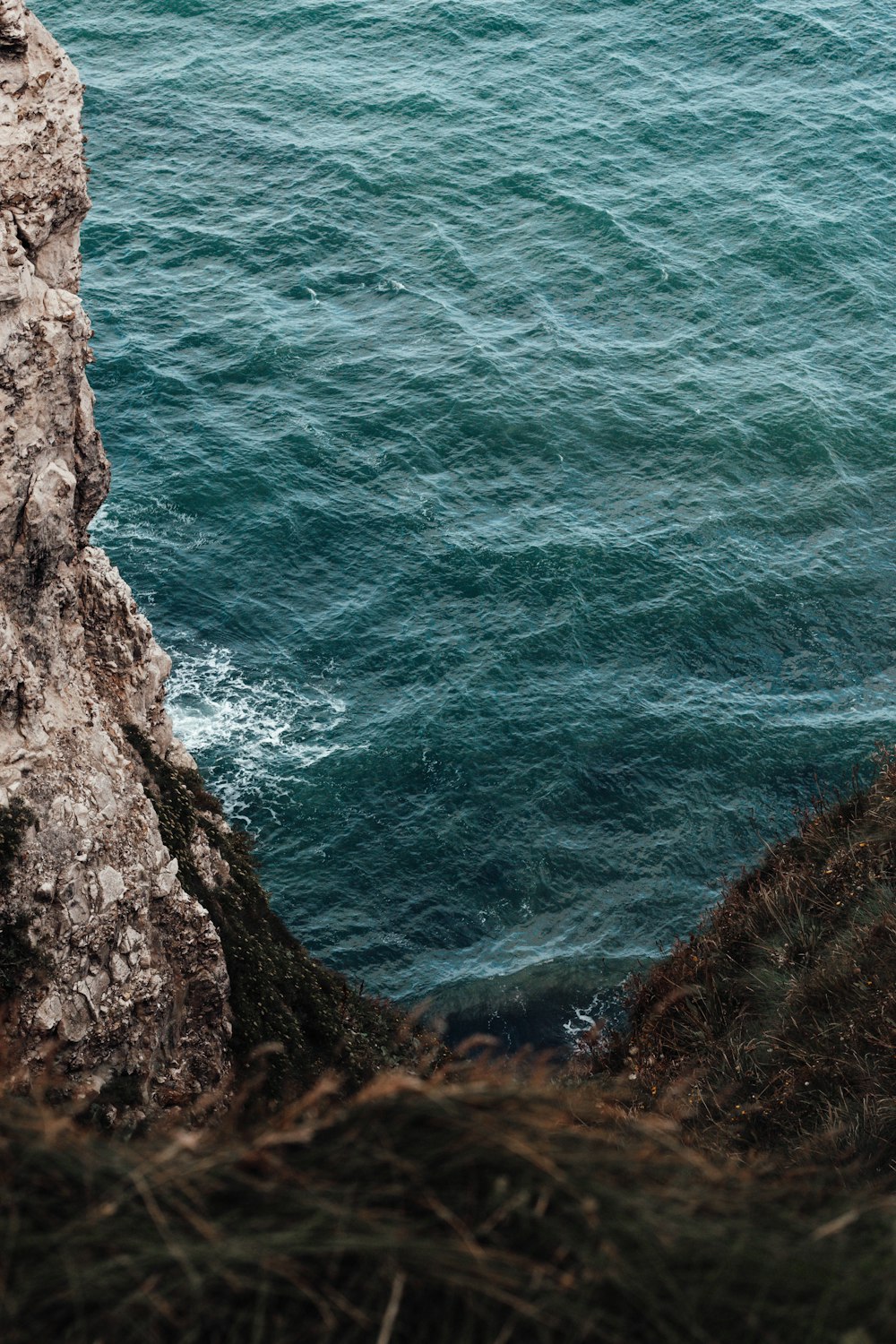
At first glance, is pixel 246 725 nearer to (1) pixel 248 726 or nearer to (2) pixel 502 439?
(1) pixel 248 726

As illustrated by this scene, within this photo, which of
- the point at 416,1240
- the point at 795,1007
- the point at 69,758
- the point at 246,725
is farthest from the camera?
the point at 246,725

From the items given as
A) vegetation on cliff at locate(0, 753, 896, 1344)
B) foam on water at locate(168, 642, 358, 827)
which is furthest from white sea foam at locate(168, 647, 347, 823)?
vegetation on cliff at locate(0, 753, 896, 1344)

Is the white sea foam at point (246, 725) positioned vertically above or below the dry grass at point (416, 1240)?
below

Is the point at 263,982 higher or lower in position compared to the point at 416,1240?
lower

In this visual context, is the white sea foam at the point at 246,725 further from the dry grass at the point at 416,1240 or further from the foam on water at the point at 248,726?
the dry grass at the point at 416,1240

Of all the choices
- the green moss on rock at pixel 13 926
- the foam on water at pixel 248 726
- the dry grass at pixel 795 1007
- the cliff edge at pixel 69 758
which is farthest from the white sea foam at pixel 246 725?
the green moss on rock at pixel 13 926

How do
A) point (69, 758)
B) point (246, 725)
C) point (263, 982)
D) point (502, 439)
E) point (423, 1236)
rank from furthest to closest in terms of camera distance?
1. point (502, 439)
2. point (246, 725)
3. point (263, 982)
4. point (69, 758)
5. point (423, 1236)

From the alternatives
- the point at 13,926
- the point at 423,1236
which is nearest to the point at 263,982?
the point at 13,926
